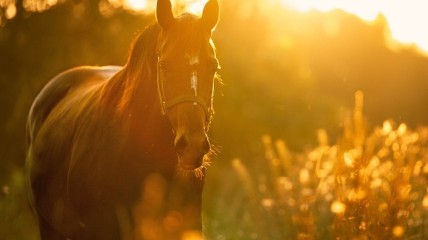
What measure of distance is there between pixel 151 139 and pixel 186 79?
0.61m

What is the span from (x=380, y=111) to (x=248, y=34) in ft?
24.3

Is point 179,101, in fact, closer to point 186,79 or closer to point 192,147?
point 186,79

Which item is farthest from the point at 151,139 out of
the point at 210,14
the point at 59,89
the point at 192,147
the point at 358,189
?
the point at 59,89

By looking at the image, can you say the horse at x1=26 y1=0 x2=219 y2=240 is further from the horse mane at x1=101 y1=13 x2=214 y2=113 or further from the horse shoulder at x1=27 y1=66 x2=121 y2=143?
the horse shoulder at x1=27 y1=66 x2=121 y2=143

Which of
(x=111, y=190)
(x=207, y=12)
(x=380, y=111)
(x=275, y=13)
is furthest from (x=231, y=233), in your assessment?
(x=380, y=111)

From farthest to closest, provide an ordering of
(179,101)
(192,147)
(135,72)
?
(135,72) → (179,101) → (192,147)

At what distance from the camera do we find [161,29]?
4906 mm

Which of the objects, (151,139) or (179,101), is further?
(151,139)

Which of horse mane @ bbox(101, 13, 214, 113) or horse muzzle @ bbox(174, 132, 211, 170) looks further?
horse mane @ bbox(101, 13, 214, 113)

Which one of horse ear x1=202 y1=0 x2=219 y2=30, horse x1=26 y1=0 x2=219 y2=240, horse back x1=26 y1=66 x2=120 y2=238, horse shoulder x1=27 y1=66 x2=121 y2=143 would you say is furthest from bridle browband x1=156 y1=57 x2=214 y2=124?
horse shoulder x1=27 y1=66 x2=121 y2=143

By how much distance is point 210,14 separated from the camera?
4887 millimetres

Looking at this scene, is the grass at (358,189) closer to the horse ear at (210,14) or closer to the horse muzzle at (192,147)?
the horse muzzle at (192,147)

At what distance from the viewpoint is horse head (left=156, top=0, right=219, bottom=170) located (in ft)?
14.1

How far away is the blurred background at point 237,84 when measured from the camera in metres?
8.66
